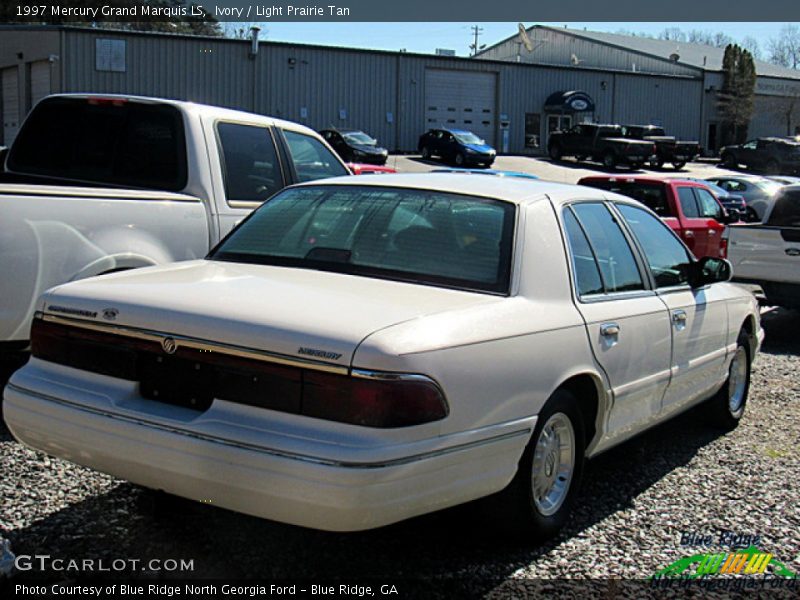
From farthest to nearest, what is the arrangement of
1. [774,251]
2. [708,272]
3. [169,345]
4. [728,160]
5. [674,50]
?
[674,50] → [728,160] → [774,251] → [708,272] → [169,345]

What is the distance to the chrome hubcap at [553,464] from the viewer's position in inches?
154

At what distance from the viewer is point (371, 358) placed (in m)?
3.10

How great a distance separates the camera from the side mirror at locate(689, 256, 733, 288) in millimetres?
5406

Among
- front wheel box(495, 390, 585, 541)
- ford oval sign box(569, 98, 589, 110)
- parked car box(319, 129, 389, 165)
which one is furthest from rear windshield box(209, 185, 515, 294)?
ford oval sign box(569, 98, 589, 110)

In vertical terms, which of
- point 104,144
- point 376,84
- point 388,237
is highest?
point 376,84

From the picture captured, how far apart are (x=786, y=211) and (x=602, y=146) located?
104 feet

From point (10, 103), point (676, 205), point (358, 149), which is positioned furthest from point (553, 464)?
point (10, 103)

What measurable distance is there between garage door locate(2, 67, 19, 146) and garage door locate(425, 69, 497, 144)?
1878cm

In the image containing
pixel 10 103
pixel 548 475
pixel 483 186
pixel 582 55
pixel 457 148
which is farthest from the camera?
pixel 582 55

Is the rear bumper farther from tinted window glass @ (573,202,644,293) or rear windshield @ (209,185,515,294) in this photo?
tinted window glass @ (573,202,644,293)

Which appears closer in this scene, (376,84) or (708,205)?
(708,205)

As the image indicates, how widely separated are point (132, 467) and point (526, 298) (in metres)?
1.68

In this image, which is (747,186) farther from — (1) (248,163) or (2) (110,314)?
(2) (110,314)

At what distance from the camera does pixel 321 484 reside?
300cm
